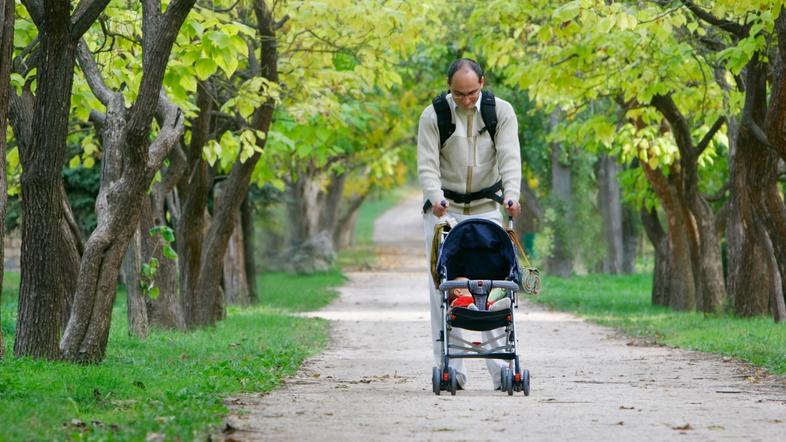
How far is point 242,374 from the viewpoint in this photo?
37.5 feet

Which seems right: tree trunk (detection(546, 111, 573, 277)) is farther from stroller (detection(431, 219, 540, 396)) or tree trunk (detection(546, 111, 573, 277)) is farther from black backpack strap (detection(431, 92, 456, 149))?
stroller (detection(431, 219, 540, 396))

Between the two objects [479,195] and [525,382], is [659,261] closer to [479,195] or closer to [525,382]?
[479,195]

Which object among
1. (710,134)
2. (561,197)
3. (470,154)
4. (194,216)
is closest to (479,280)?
(470,154)

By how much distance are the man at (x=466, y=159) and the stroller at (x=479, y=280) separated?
0.26m

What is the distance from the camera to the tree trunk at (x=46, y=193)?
11211 millimetres

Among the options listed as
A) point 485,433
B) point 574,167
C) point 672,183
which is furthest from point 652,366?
point 574,167

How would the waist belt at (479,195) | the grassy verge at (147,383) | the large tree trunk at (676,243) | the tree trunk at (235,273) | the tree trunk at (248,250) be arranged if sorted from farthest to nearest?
the tree trunk at (248,250), the tree trunk at (235,273), the large tree trunk at (676,243), the waist belt at (479,195), the grassy verge at (147,383)

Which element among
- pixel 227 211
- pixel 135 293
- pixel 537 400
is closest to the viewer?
pixel 537 400

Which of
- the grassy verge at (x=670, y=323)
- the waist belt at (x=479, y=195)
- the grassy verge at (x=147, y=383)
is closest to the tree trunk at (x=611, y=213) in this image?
the grassy verge at (x=670, y=323)

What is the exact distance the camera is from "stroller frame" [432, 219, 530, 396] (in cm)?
988

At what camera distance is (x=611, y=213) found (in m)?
42.2

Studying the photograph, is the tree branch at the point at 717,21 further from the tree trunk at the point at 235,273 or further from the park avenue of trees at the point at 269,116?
the tree trunk at the point at 235,273

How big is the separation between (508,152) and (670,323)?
1094 cm

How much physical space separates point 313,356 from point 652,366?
363cm
